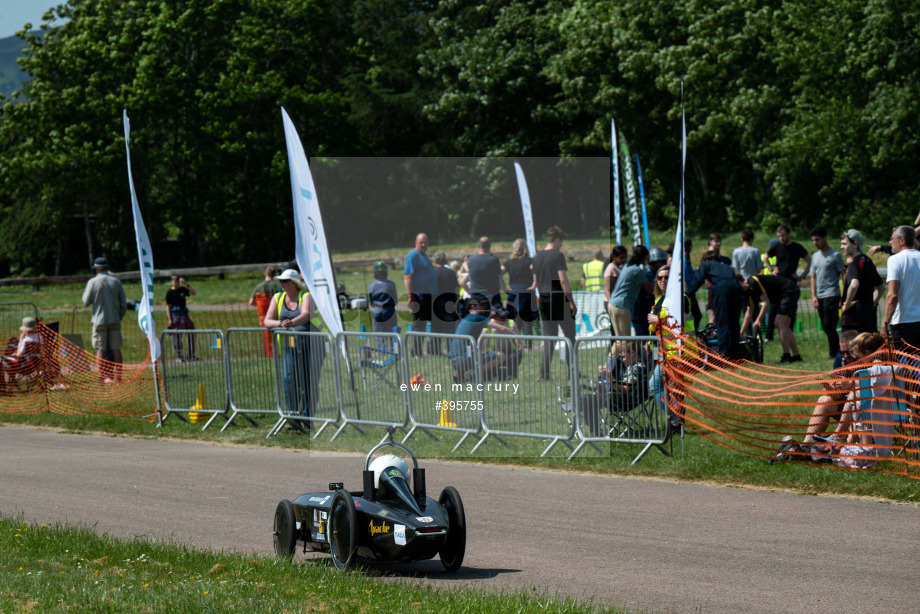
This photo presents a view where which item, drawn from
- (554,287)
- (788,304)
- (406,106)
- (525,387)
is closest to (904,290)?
(525,387)

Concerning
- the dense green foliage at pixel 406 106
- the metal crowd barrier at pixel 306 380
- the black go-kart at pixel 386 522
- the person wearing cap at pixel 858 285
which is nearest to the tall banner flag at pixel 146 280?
the metal crowd barrier at pixel 306 380

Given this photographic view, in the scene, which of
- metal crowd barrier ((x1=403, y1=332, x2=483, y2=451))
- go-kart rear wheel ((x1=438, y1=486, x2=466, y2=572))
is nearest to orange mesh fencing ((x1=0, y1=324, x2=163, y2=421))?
metal crowd barrier ((x1=403, y1=332, x2=483, y2=451))

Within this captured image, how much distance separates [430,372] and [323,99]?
4550 centimetres

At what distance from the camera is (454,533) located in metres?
6.95

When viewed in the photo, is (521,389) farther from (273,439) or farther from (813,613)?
(813,613)

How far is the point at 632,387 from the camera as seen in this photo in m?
11.1

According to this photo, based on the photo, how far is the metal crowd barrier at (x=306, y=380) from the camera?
44.0 ft

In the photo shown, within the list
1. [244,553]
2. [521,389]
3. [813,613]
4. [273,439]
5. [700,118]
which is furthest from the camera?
[700,118]

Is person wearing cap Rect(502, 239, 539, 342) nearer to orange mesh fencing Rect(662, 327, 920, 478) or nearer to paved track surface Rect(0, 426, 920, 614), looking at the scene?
paved track surface Rect(0, 426, 920, 614)

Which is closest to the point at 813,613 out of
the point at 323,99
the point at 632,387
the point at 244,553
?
the point at 244,553

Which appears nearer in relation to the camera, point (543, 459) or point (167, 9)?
point (543, 459)

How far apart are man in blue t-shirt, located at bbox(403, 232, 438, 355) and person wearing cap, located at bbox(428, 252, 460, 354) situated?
99mm

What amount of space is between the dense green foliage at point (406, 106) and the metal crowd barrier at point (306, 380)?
98.4 ft

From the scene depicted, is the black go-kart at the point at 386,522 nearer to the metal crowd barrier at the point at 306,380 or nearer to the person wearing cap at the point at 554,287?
the metal crowd barrier at the point at 306,380
